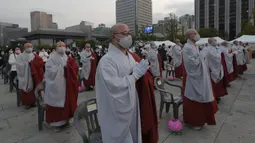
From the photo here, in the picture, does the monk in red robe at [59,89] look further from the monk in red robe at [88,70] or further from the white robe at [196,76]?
the monk in red robe at [88,70]

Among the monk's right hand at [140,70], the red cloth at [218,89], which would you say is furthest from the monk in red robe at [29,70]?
the red cloth at [218,89]

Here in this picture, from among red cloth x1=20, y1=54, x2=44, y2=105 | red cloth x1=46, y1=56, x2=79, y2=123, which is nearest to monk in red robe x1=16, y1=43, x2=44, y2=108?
red cloth x1=20, y1=54, x2=44, y2=105

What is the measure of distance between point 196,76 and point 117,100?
2429mm

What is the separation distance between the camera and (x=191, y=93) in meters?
4.00

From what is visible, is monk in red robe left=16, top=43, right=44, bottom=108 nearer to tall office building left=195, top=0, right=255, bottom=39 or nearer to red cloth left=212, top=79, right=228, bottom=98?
red cloth left=212, top=79, right=228, bottom=98

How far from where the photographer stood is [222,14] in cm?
8150

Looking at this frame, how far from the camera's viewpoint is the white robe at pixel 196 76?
3.87 meters

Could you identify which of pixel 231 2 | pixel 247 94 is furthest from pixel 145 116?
pixel 231 2

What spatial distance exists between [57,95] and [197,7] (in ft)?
298

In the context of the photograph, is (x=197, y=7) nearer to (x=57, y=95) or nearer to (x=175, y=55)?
(x=175, y=55)

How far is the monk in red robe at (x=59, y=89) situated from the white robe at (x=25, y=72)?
5.06 ft

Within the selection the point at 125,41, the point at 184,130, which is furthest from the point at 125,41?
the point at 184,130

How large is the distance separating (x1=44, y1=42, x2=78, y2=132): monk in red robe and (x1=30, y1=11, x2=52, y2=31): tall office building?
277ft

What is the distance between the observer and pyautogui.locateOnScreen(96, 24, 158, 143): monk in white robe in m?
2.00
